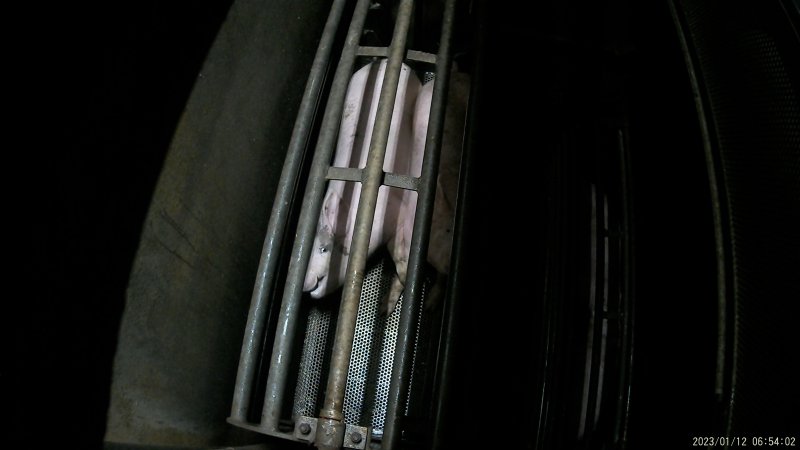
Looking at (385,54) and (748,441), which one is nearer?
(748,441)

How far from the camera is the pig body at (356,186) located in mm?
970

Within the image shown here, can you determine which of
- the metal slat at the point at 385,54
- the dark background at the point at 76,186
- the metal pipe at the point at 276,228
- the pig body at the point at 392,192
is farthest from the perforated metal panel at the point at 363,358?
the metal slat at the point at 385,54

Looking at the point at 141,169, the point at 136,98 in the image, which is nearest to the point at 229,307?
the point at 141,169

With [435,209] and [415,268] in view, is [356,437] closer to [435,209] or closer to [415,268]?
[415,268]

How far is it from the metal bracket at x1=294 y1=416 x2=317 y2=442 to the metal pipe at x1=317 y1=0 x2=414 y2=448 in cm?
2

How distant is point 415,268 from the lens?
832mm

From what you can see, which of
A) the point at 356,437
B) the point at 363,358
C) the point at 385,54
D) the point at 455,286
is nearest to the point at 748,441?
the point at 455,286

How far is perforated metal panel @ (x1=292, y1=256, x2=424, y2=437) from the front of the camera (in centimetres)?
98

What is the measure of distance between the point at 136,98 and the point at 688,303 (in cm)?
102

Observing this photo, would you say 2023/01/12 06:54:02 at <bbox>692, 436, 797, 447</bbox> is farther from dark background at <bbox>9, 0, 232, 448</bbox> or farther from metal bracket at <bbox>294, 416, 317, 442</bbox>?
dark background at <bbox>9, 0, 232, 448</bbox>

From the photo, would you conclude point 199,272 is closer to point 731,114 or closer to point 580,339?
point 580,339

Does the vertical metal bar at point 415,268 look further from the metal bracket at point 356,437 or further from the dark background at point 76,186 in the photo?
the dark background at point 76,186

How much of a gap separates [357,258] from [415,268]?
0.12m

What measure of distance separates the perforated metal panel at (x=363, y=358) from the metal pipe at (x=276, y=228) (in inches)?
6.3
